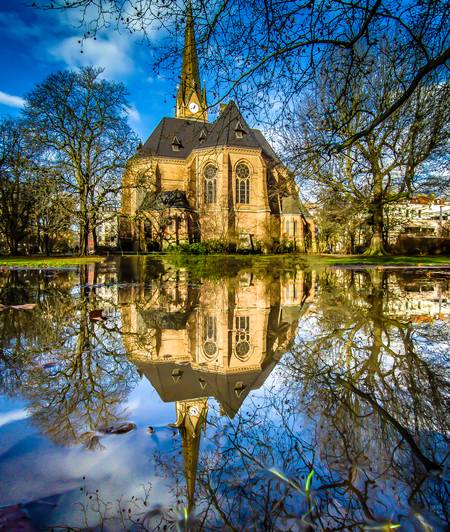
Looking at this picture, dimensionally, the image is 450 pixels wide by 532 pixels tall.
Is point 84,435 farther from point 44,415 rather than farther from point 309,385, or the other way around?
point 309,385

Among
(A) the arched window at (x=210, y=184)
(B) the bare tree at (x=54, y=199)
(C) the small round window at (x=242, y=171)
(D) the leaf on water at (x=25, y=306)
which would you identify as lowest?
(D) the leaf on water at (x=25, y=306)

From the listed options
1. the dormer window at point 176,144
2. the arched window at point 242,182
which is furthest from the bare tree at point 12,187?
the arched window at point 242,182

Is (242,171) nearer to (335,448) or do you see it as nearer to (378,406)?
(378,406)

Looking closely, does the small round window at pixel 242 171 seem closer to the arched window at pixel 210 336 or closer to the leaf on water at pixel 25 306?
the leaf on water at pixel 25 306

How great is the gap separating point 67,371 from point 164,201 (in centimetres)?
3430

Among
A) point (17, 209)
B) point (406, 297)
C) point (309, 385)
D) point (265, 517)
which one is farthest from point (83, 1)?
point (17, 209)

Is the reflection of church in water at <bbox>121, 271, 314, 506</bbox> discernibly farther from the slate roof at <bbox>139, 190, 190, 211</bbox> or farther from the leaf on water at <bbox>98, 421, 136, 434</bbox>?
the slate roof at <bbox>139, 190, 190, 211</bbox>

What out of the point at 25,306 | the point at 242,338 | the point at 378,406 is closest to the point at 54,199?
the point at 25,306

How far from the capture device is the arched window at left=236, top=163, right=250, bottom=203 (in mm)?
37531

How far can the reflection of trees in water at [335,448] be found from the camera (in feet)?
4.09

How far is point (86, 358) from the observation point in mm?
2916

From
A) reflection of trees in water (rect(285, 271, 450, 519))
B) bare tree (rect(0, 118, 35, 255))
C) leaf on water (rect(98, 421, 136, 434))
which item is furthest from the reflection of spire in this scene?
bare tree (rect(0, 118, 35, 255))

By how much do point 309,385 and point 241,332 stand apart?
5.04 feet

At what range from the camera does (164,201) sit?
3566 centimetres
